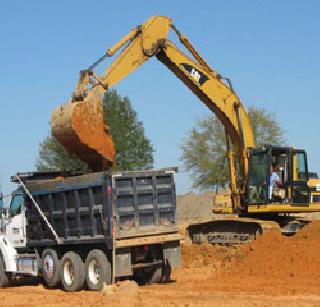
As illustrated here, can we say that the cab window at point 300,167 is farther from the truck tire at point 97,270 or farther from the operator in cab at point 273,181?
the truck tire at point 97,270

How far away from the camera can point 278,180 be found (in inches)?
851

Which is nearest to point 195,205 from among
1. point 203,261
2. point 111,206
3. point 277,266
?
point 203,261

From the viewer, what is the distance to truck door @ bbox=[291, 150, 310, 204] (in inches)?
851

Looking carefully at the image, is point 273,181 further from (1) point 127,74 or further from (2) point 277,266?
(1) point 127,74

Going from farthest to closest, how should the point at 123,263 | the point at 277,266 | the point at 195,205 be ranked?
the point at 195,205, the point at 277,266, the point at 123,263

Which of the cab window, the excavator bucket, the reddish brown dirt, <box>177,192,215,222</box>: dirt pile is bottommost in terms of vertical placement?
the reddish brown dirt

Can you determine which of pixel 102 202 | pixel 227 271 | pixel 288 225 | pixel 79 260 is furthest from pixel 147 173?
pixel 288 225

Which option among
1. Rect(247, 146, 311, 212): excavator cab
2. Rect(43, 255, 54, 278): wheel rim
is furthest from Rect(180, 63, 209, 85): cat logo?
Rect(43, 255, 54, 278): wheel rim

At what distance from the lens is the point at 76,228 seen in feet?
55.7

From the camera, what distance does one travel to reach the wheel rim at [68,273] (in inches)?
673

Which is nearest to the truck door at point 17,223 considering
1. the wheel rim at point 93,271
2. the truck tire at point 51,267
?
the truck tire at point 51,267

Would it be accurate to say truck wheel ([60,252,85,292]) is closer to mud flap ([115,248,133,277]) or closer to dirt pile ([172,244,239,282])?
mud flap ([115,248,133,277])

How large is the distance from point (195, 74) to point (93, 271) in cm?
807

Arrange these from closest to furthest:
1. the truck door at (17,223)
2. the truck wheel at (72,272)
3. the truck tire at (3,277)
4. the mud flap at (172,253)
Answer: the truck wheel at (72,272)
the mud flap at (172,253)
the truck door at (17,223)
the truck tire at (3,277)
